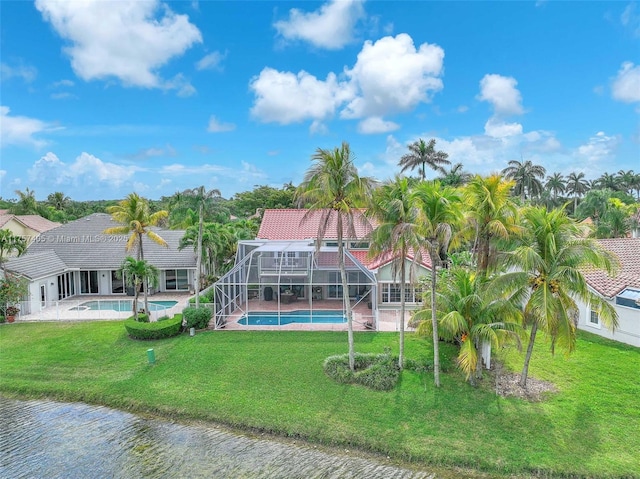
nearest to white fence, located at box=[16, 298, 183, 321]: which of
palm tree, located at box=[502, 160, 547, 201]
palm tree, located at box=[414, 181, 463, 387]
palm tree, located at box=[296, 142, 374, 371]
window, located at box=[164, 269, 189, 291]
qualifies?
window, located at box=[164, 269, 189, 291]

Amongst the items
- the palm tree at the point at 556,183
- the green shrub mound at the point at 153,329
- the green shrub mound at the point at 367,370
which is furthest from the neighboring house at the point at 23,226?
the palm tree at the point at 556,183

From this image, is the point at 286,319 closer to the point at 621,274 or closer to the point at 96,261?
the point at 96,261

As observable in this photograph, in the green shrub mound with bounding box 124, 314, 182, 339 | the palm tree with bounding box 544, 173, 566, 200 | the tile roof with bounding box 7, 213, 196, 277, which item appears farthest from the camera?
the palm tree with bounding box 544, 173, 566, 200

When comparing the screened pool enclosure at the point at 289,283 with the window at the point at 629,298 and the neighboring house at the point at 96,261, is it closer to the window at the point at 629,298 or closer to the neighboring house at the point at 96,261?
the neighboring house at the point at 96,261

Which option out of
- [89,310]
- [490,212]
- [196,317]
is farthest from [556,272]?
[89,310]

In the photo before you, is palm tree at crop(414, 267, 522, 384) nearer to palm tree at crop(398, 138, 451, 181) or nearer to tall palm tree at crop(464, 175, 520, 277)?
tall palm tree at crop(464, 175, 520, 277)

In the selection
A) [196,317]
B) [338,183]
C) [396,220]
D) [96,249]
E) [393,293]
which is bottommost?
[196,317]

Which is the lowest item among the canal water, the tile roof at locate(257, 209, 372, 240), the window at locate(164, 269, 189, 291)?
the canal water

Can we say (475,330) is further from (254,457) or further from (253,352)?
(253,352)
